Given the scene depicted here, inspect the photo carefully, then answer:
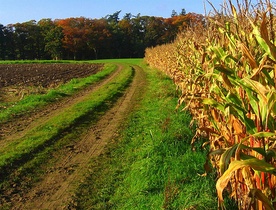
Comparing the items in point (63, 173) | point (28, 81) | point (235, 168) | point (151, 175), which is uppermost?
point (235, 168)

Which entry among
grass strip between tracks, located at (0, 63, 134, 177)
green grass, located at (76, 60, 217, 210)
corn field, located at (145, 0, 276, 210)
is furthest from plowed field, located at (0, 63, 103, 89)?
corn field, located at (145, 0, 276, 210)

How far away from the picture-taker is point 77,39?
79.4 m

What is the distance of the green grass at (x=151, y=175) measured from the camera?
4273 millimetres

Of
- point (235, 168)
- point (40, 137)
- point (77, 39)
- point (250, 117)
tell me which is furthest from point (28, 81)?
point (77, 39)

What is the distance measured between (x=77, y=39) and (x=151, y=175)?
3047 inches

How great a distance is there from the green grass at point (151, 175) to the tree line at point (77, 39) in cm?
7126

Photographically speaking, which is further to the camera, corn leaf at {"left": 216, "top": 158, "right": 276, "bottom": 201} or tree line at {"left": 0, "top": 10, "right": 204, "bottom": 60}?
tree line at {"left": 0, "top": 10, "right": 204, "bottom": 60}

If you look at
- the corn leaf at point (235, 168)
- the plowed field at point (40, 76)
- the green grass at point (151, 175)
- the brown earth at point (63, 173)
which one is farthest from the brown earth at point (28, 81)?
the corn leaf at point (235, 168)

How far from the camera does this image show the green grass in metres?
4.27

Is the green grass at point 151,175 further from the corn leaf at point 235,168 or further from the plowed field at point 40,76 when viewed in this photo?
the plowed field at point 40,76

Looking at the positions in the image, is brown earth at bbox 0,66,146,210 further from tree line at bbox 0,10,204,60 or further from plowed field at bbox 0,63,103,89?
tree line at bbox 0,10,204,60

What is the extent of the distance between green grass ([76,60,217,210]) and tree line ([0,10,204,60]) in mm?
71264

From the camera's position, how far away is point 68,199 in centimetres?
479

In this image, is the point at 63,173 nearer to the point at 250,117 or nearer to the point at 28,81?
the point at 250,117
